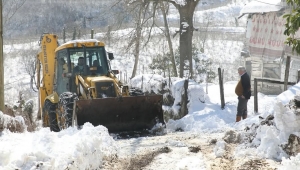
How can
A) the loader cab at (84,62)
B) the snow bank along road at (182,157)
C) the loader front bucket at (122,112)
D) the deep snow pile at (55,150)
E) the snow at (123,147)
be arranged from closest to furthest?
1. the deep snow pile at (55,150)
2. the snow at (123,147)
3. the snow bank along road at (182,157)
4. the loader front bucket at (122,112)
5. the loader cab at (84,62)

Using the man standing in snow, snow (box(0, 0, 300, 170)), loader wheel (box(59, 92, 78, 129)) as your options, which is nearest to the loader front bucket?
loader wheel (box(59, 92, 78, 129))

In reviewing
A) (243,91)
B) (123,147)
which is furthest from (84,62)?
(243,91)

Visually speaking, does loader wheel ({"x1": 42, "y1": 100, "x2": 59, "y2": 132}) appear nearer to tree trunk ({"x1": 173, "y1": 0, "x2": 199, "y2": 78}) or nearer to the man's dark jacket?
the man's dark jacket

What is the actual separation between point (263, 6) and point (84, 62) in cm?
1396

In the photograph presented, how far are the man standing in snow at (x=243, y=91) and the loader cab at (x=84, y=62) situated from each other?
363 cm

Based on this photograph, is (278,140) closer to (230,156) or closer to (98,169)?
(230,156)

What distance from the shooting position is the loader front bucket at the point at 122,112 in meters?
10.4

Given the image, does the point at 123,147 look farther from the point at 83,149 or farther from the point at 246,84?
the point at 246,84

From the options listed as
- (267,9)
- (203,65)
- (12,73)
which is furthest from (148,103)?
(12,73)

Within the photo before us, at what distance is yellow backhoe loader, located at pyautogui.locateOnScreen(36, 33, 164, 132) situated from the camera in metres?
10.5

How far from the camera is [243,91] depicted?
12.0 metres

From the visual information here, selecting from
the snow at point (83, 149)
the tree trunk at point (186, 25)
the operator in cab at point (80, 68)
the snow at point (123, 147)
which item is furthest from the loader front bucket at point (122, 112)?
the tree trunk at point (186, 25)

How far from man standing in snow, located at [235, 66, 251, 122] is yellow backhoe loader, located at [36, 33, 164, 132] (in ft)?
7.73

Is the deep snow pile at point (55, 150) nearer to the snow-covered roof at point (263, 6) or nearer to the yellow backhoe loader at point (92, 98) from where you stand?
the yellow backhoe loader at point (92, 98)
